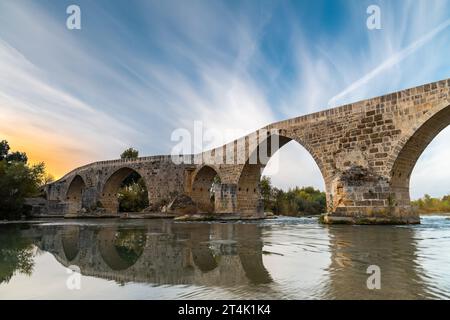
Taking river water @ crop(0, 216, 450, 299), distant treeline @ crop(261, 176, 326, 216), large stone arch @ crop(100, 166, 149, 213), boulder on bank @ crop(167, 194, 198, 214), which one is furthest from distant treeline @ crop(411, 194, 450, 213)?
river water @ crop(0, 216, 450, 299)

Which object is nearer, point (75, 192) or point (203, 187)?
point (203, 187)

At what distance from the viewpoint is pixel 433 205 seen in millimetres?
32906

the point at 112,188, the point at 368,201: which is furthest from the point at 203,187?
the point at 368,201

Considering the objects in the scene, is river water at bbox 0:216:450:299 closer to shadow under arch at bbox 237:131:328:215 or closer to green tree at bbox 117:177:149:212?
shadow under arch at bbox 237:131:328:215

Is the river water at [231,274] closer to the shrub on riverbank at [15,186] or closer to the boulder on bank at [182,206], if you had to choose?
the shrub on riverbank at [15,186]

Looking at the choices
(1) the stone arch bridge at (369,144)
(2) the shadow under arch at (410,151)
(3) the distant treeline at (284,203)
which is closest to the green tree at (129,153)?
(3) the distant treeline at (284,203)

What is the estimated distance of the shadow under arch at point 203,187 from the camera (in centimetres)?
2438

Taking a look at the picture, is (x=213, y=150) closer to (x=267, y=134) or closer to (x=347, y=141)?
(x=267, y=134)

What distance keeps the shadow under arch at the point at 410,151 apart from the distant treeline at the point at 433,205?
24.0 m

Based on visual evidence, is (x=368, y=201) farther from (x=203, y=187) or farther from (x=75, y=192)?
(x=75, y=192)

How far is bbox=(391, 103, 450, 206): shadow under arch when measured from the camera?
9781mm

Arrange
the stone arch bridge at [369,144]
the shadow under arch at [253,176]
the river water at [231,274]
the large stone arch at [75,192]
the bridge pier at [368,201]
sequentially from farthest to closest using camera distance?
1. the large stone arch at [75,192]
2. the shadow under arch at [253,176]
3. the bridge pier at [368,201]
4. the stone arch bridge at [369,144]
5. the river water at [231,274]

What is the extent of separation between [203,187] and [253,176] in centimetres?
653
